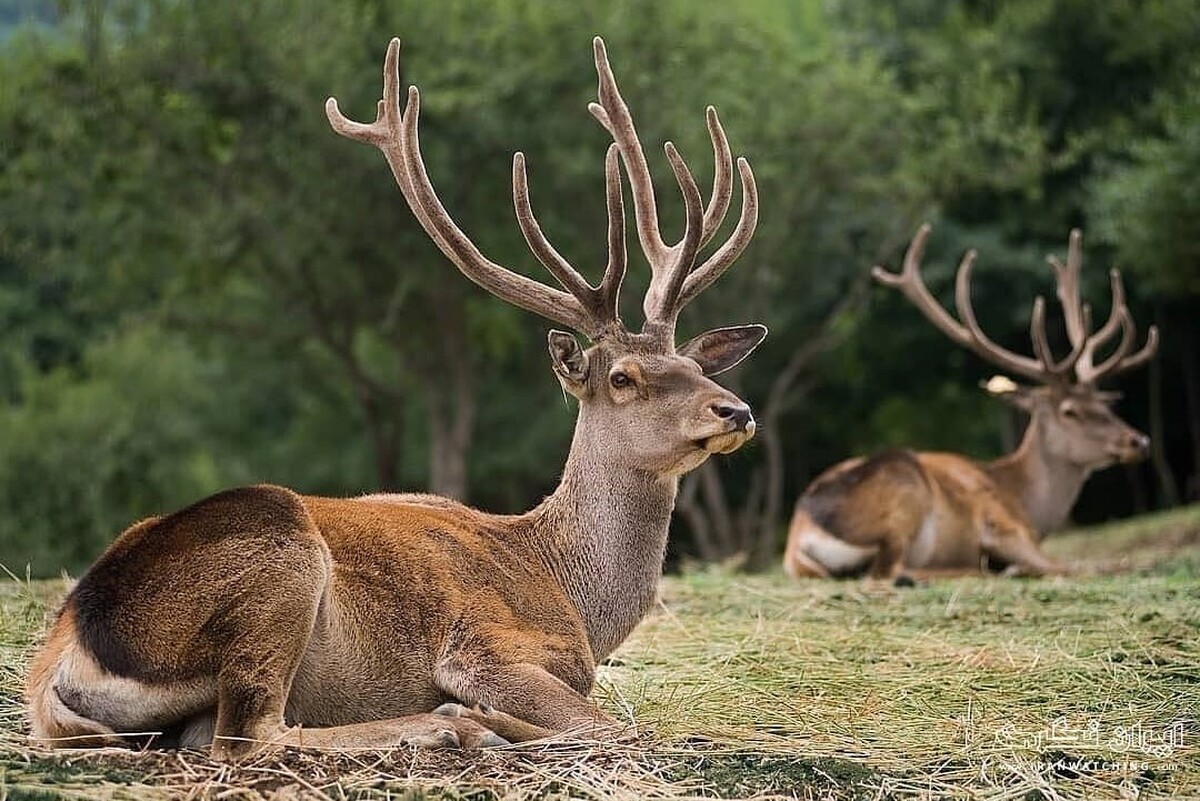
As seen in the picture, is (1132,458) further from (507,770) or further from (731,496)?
(731,496)

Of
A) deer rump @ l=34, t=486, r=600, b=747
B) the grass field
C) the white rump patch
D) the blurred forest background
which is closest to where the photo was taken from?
the grass field

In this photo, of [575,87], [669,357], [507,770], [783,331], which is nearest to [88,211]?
[575,87]

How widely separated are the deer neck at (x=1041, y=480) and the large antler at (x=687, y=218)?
587 centimetres

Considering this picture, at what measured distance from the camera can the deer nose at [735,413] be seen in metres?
5.27

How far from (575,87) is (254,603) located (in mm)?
15115

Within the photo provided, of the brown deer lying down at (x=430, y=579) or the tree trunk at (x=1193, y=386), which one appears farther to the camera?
the tree trunk at (x=1193, y=386)

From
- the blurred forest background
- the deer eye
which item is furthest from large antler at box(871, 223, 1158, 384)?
the deer eye

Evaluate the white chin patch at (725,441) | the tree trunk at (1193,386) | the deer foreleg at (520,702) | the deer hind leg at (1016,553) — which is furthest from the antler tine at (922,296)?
the tree trunk at (1193,386)

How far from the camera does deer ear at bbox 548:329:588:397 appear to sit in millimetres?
5566

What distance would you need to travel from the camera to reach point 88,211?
762 inches

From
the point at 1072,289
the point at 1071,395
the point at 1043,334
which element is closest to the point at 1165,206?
the point at 1072,289

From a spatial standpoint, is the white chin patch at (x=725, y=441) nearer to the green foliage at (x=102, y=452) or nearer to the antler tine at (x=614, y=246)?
the antler tine at (x=614, y=246)

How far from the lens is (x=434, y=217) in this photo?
5793 millimetres

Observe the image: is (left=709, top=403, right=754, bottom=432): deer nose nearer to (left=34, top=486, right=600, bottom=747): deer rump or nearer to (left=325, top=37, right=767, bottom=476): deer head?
(left=325, top=37, right=767, bottom=476): deer head
